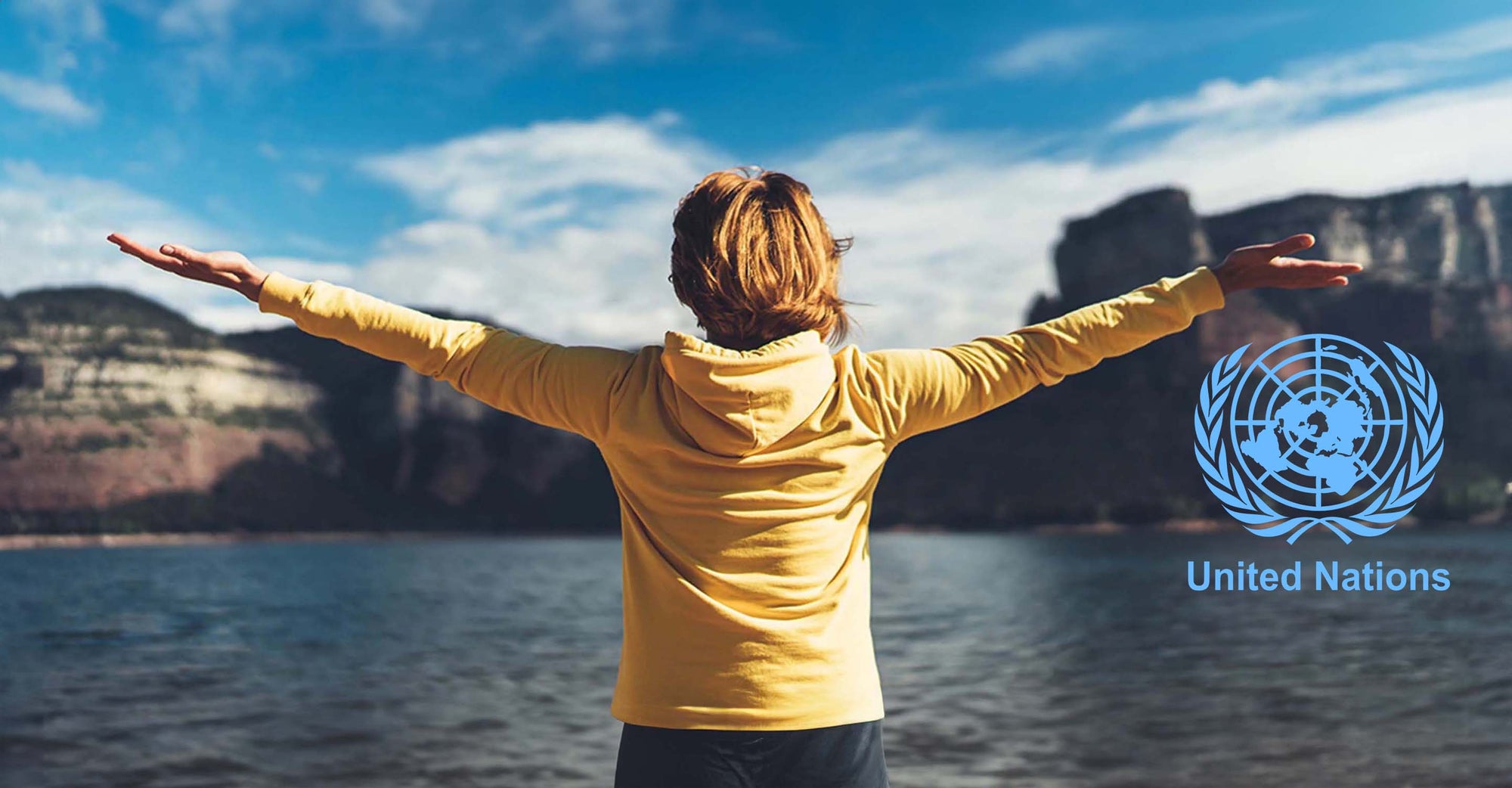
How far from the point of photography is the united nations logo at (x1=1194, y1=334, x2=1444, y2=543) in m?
8.86

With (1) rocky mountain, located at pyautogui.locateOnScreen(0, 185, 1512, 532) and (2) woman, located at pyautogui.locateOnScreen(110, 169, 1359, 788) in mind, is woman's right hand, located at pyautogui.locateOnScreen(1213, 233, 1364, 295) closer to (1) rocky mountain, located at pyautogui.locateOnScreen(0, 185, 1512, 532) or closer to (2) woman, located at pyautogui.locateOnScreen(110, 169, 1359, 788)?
(2) woman, located at pyautogui.locateOnScreen(110, 169, 1359, 788)

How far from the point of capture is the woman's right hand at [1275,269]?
1771 mm

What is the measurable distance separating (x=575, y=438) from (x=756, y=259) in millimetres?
131058

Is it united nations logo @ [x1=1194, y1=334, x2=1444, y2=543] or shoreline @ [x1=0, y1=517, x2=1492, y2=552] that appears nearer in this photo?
united nations logo @ [x1=1194, y1=334, x2=1444, y2=543]

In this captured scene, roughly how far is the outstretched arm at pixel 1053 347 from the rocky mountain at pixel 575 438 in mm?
91521

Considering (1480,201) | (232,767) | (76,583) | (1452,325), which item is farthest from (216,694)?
(1480,201)

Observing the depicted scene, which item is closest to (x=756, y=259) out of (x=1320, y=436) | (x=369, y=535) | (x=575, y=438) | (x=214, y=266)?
(x=214, y=266)

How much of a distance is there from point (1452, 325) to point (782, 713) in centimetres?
12226

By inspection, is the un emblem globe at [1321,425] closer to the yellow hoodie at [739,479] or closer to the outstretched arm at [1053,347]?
the outstretched arm at [1053,347]

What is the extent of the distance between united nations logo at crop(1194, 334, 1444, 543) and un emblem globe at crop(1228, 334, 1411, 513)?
7 centimetres

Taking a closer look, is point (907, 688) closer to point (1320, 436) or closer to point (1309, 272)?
point (1320, 436)

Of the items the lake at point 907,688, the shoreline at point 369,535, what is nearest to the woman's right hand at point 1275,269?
the lake at point 907,688

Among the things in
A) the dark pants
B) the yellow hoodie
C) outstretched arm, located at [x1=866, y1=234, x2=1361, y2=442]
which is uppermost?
outstretched arm, located at [x1=866, y1=234, x2=1361, y2=442]

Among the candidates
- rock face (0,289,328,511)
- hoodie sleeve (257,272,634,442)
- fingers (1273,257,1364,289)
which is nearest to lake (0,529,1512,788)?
fingers (1273,257,1364,289)
